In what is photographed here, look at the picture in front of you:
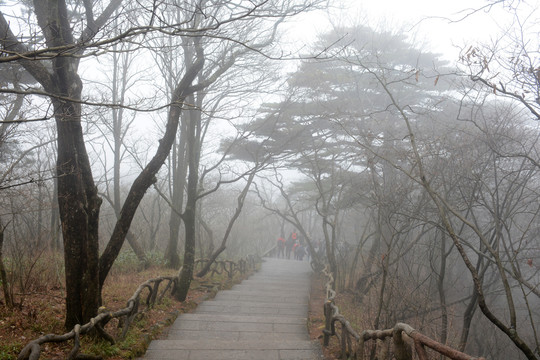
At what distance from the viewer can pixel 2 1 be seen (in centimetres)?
652

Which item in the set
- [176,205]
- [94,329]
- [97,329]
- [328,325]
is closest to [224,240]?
[176,205]

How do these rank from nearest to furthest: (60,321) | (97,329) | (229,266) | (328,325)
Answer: (97,329)
(60,321)
(328,325)
(229,266)

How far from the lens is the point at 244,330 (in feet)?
23.4

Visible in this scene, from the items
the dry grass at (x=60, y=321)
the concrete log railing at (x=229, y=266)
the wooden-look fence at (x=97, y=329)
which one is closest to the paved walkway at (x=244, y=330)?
the dry grass at (x=60, y=321)

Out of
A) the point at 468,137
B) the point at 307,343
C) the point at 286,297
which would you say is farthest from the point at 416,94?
the point at 307,343

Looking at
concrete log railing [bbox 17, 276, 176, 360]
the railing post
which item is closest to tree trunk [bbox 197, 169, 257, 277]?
concrete log railing [bbox 17, 276, 176, 360]

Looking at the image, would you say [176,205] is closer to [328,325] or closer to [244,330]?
[244,330]

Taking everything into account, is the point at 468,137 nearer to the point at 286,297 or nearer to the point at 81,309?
the point at 286,297

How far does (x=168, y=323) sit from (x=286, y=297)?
490 cm

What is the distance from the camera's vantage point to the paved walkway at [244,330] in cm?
547

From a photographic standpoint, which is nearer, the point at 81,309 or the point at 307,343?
the point at 81,309

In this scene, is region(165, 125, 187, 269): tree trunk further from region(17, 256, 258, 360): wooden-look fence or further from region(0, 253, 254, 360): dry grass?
region(17, 256, 258, 360): wooden-look fence

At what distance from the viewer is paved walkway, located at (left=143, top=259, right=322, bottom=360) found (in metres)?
5.47

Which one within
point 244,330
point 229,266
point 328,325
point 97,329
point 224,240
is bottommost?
point 244,330
